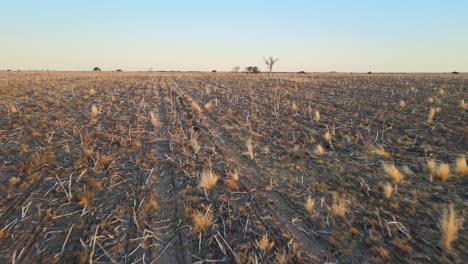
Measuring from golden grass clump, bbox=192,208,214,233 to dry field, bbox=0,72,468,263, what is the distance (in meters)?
0.03

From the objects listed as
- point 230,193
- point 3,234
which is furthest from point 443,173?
point 3,234

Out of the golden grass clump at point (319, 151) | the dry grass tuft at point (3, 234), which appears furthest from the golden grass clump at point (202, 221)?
the golden grass clump at point (319, 151)

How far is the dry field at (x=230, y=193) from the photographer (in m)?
3.94

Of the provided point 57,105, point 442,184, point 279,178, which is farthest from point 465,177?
point 57,105

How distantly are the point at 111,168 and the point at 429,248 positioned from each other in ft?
19.3

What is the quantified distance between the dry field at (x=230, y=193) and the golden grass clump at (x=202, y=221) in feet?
0.09

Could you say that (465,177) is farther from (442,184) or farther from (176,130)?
(176,130)

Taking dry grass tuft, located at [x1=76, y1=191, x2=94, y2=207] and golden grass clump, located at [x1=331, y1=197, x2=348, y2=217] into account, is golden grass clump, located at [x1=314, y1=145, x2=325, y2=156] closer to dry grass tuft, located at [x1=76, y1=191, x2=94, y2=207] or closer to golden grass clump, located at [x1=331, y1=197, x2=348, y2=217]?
golden grass clump, located at [x1=331, y1=197, x2=348, y2=217]

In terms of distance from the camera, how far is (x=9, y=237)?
419 centimetres

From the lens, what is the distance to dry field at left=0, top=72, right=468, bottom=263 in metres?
3.94

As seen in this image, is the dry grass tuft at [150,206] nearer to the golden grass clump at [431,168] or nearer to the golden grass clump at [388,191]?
the golden grass clump at [388,191]

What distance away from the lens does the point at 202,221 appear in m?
4.39

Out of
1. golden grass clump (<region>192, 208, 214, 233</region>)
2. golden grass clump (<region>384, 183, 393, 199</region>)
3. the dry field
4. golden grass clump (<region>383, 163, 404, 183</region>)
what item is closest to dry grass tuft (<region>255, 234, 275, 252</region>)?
the dry field

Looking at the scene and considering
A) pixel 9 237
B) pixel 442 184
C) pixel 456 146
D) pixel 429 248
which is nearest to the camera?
pixel 429 248
